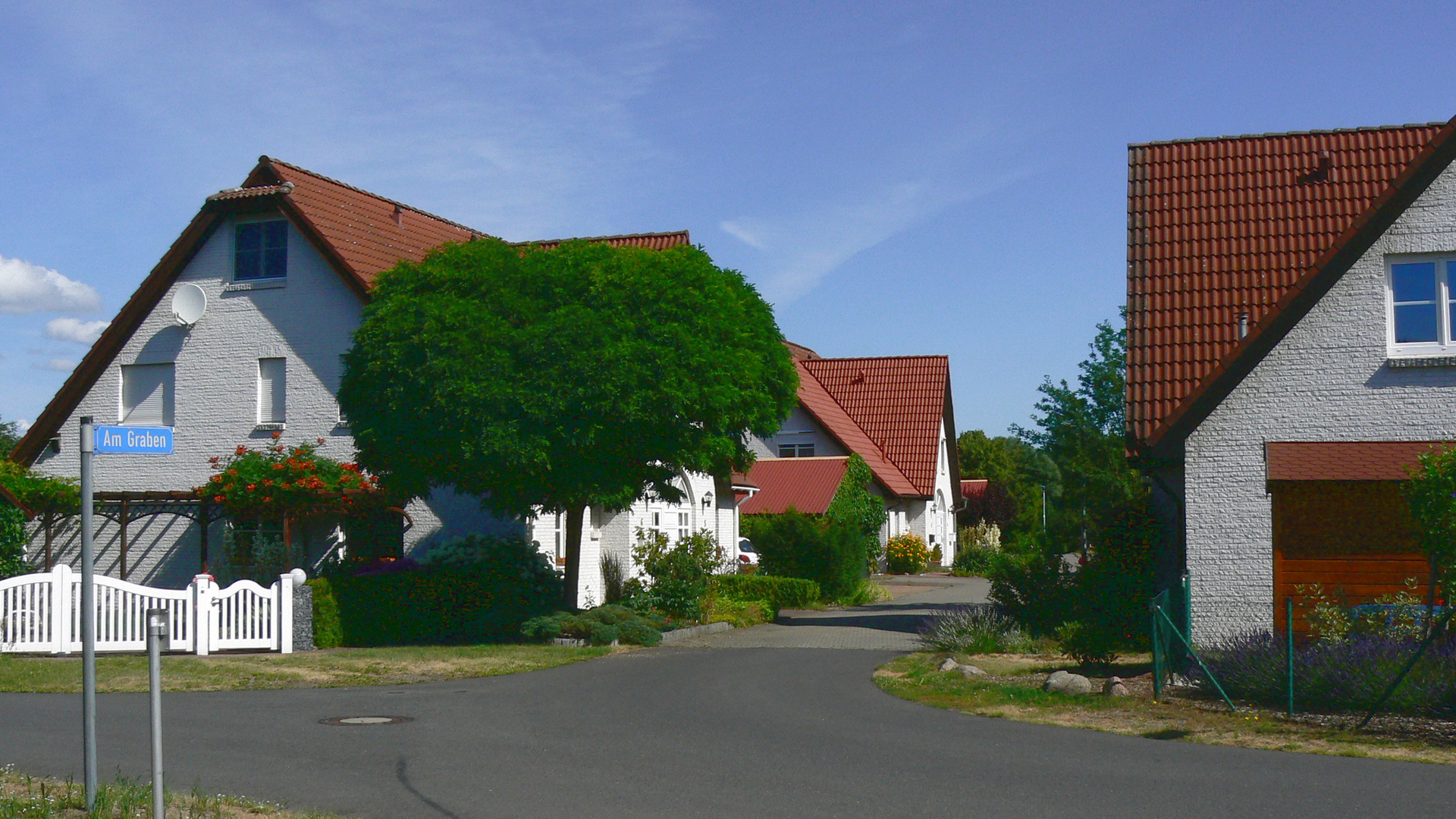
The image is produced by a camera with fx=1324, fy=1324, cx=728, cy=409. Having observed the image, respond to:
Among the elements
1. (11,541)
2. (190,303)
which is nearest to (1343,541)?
(190,303)

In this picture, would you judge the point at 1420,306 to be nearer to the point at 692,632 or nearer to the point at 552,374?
the point at 552,374

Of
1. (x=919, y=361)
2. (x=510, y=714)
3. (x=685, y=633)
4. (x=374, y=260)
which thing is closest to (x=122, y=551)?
(x=374, y=260)

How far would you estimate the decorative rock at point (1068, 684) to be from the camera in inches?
566

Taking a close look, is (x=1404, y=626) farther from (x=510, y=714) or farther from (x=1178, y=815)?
(x=510, y=714)

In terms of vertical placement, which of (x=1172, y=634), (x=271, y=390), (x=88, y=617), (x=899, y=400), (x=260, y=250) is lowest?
(x=1172, y=634)

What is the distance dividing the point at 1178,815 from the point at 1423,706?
515 cm

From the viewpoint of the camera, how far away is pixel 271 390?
26.8 meters

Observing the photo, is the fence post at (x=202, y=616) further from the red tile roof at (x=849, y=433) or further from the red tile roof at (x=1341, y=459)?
the red tile roof at (x=849, y=433)

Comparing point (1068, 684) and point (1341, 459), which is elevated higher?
point (1341, 459)

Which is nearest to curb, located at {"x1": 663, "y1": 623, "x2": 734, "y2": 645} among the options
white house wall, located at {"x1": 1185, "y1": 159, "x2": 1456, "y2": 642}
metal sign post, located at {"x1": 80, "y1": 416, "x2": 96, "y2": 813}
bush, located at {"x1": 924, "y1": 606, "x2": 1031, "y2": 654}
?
bush, located at {"x1": 924, "y1": 606, "x2": 1031, "y2": 654}

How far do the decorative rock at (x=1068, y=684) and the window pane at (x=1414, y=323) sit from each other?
229 inches

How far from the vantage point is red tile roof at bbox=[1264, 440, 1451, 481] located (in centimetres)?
1551

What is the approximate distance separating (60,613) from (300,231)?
9.60 m

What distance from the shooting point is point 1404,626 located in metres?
13.4
